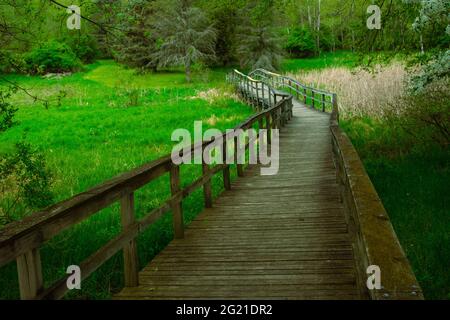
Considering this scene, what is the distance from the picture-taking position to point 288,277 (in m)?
4.50

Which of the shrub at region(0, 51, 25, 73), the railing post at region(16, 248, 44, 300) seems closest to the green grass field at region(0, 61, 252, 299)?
the shrub at region(0, 51, 25, 73)

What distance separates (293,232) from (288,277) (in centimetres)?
163

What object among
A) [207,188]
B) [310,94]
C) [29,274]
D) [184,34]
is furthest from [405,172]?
[184,34]

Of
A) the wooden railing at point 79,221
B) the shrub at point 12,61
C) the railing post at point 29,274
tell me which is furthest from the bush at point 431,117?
the railing post at point 29,274

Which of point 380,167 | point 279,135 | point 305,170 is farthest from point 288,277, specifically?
point 279,135

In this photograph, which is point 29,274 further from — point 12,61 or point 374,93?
point 374,93

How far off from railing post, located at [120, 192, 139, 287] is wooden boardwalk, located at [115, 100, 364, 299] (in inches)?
3.8

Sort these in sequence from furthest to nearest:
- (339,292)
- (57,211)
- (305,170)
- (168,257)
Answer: (305,170)
(168,257)
(339,292)
(57,211)

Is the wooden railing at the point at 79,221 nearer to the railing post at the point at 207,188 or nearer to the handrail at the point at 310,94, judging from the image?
the railing post at the point at 207,188

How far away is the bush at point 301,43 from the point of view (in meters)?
66.2

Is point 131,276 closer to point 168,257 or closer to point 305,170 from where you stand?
point 168,257

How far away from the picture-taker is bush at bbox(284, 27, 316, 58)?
217ft

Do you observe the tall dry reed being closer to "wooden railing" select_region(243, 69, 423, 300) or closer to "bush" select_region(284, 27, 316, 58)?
"wooden railing" select_region(243, 69, 423, 300)

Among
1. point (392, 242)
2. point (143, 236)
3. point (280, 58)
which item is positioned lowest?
point (143, 236)
